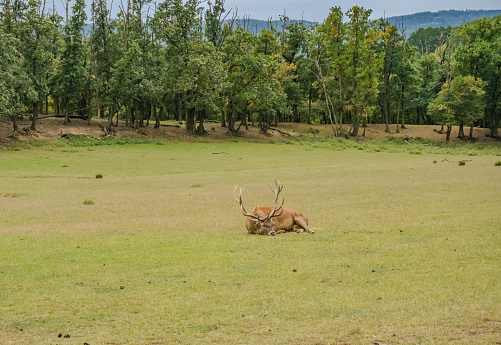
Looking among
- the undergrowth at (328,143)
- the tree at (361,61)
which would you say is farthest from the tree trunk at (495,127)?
the tree at (361,61)

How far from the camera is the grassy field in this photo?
7527 millimetres

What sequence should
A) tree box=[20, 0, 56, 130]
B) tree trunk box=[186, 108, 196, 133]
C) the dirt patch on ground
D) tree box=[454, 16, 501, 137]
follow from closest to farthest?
tree box=[20, 0, 56, 130], the dirt patch on ground, tree trunk box=[186, 108, 196, 133], tree box=[454, 16, 501, 137]

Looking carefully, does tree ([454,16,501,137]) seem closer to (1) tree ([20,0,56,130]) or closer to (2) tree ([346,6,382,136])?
(2) tree ([346,6,382,136])

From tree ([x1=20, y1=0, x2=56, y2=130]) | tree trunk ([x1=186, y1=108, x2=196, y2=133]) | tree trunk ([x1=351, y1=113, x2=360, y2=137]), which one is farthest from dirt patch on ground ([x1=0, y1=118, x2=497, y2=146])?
tree ([x1=20, y1=0, x2=56, y2=130])

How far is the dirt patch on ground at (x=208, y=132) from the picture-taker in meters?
52.5

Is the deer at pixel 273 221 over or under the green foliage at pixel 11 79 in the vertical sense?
under

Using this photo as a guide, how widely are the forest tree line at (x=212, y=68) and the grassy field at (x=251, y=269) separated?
3187 cm

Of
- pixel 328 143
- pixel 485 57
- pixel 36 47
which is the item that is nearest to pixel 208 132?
pixel 328 143

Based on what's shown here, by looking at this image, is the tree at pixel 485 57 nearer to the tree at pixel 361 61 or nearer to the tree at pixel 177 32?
the tree at pixel 361 61

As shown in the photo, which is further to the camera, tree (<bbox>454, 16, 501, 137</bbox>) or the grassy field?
tree (<bbox>454, 16, 501, 137</bbox>)

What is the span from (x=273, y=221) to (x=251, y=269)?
3848mm

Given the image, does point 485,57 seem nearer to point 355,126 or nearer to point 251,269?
point 355,126

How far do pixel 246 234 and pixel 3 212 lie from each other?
9.03m

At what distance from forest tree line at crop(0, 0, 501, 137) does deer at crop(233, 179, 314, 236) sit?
35821 mm
